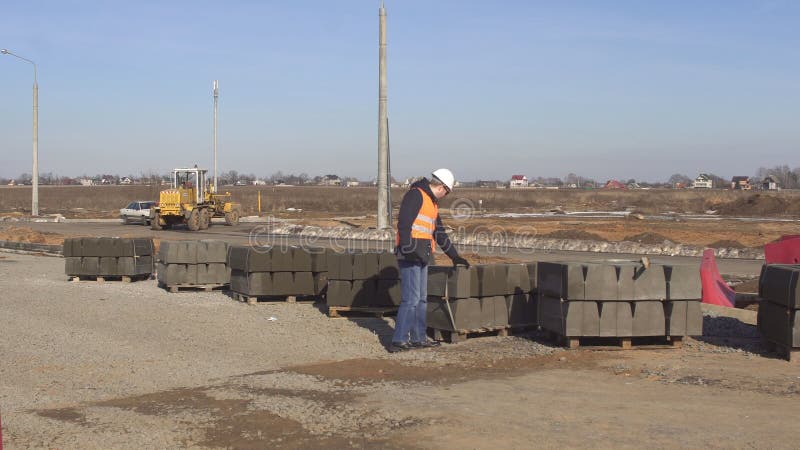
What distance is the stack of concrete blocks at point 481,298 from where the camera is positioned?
33.7ft

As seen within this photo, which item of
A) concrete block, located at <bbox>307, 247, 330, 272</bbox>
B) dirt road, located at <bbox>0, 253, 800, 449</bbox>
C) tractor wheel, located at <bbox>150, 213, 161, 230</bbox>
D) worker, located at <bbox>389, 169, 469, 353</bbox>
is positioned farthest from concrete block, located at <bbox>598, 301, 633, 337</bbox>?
tractor wheel, located at <bbox>150, 213, 161, 230</bbox>

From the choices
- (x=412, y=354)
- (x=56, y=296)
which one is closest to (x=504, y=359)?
(x=412, y=354)

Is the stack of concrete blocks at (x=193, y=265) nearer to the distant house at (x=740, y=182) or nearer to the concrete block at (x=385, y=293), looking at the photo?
the concrete block at (x=385, y=293)

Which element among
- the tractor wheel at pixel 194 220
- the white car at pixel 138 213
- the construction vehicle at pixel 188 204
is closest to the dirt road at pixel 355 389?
the tractor wheel at pixel 194 220

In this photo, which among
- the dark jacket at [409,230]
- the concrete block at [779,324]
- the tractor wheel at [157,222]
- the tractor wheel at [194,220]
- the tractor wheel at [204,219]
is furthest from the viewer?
the tractor wheel at [157,222]

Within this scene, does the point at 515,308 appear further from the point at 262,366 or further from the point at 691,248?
the point at 691,248

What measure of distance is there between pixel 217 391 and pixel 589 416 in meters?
3.36

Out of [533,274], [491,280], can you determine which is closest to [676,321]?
[533,274]

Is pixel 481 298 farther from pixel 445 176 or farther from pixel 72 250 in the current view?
pixel 72 250

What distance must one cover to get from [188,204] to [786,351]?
3328cm

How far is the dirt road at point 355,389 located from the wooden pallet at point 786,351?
13cm

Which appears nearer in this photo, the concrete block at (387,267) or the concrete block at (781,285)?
the concrete block at (781,285)

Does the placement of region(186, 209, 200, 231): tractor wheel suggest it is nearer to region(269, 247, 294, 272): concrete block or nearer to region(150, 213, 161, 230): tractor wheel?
region(150, 213, 161, 230): tractor wheel

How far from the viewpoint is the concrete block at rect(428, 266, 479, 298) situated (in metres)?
10.2
